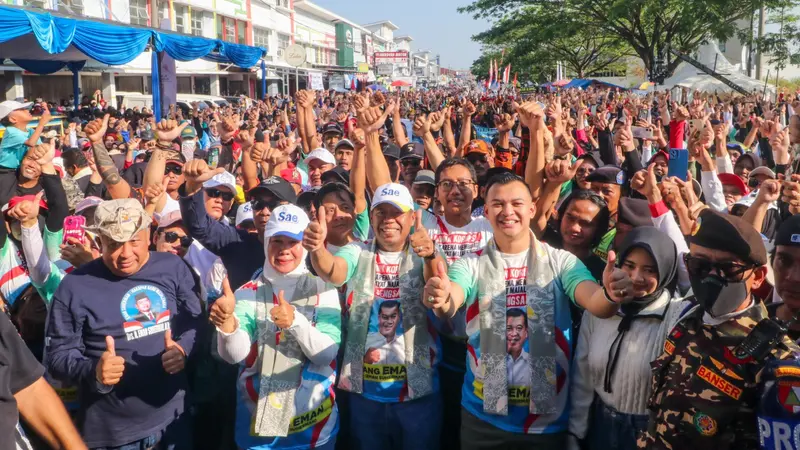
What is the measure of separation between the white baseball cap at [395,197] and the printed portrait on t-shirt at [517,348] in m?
0.73

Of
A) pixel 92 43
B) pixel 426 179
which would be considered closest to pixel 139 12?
pixel 92 43

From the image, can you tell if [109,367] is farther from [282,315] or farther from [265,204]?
[265,204]

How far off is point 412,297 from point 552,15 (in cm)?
2614

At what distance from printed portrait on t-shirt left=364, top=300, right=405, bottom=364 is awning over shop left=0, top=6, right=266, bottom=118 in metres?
8.25

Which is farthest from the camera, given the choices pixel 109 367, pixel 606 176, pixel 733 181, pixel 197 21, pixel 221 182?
pixel 197 21

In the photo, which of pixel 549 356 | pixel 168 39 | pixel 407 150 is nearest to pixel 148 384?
pixel 549 356

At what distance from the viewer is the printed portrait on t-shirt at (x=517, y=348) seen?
274 centimetres

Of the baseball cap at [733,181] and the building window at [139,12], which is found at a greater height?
the building window at [139,12]

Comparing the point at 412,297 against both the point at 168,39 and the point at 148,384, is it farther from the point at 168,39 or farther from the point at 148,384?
the point at 168,39

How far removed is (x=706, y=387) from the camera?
1.94 meters

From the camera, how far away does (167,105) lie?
13766 mm

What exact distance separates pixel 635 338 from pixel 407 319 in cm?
107

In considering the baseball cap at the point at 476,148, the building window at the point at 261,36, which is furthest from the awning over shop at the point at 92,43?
the building window at the point at 261,36

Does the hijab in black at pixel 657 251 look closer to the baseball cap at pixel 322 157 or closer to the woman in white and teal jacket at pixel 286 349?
the woman in white and teal jacket at pixel 286 349
